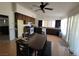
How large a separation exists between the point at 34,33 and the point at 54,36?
0.45m

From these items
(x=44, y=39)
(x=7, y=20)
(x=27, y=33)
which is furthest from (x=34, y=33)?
(x=7, y=20)

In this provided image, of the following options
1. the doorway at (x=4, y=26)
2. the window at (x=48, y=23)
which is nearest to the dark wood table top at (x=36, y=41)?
the window at (x=48, y=23)

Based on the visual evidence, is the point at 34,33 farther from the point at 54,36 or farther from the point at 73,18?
the point at 73,18

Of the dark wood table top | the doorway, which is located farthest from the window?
the doorway

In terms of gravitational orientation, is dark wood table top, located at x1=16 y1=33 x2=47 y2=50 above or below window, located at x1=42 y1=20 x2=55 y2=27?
below

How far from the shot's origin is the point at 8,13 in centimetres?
147

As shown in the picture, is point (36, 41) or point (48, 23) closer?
point (36, 41)

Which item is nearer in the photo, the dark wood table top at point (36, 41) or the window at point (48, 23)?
the dark wood table top at point (36, 41)

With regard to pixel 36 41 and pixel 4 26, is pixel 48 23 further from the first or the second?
pixel 4 26

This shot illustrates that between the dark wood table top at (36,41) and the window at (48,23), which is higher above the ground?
the window at (48,23)

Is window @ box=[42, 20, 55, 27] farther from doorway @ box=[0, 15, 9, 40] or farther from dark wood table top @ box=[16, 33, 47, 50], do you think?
doorway @ box=[0, 15, 9, 40]

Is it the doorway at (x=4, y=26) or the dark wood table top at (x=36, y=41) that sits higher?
the doorway at (x=4, y=26)

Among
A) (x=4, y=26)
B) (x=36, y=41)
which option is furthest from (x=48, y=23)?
(x=4, y=26)

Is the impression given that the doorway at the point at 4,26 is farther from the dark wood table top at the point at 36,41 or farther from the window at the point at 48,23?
the window at the point at 48,23
